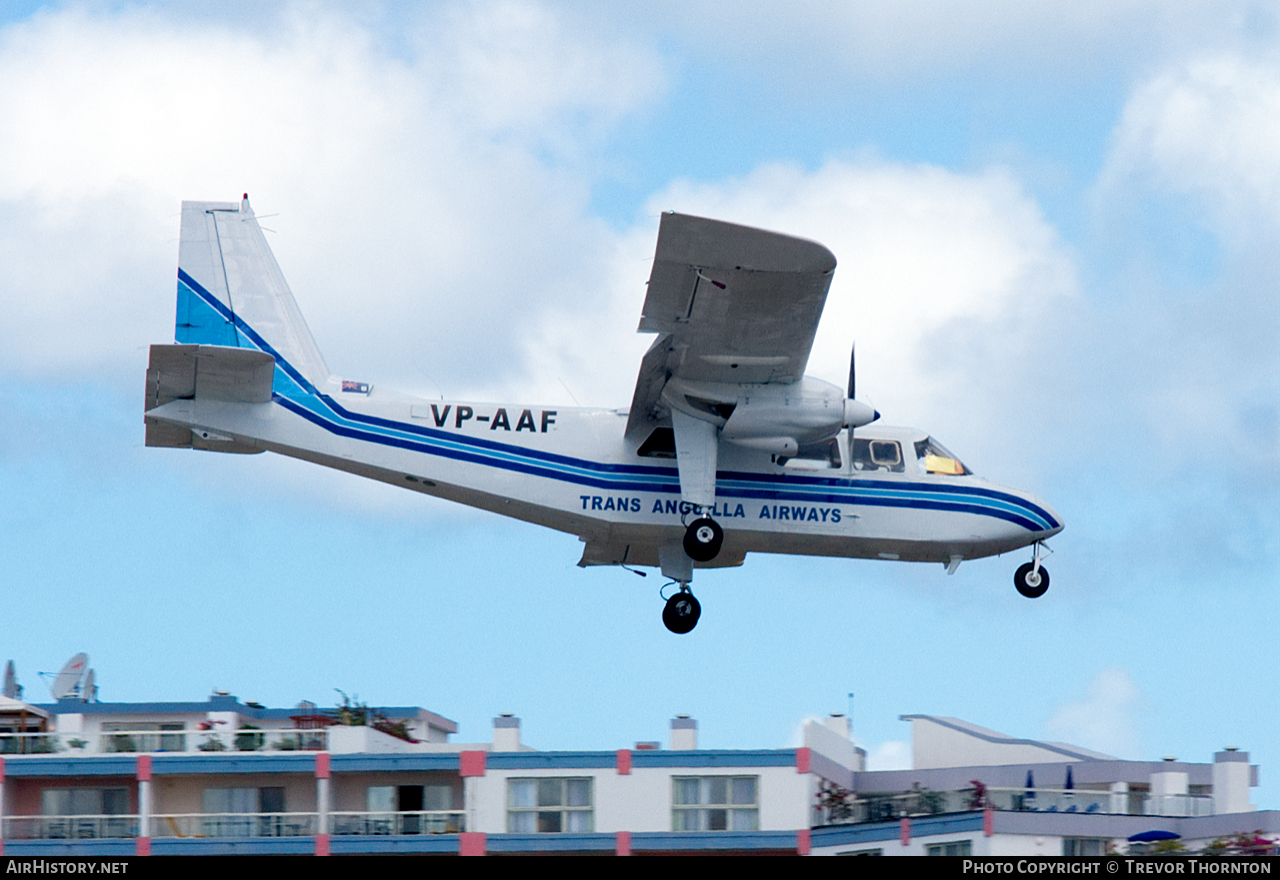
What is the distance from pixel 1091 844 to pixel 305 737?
15792 millimetres

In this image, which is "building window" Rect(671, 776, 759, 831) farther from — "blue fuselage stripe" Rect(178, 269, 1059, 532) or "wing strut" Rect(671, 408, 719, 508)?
"wing strut" Rect(671, 408, 719, 508)

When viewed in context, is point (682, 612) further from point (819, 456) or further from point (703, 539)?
point (819, 456)

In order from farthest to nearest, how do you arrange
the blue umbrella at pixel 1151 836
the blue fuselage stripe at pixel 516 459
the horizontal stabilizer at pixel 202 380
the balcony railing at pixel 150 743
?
the balcony railing at pixel 150 743
the blue umbrella at pixel 1151 836
the blue fuselage stripe at pixel 516 459
the horizontal stabilizer at pixel 202 380

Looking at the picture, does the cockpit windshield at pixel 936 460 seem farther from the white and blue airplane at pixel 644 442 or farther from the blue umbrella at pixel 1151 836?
the blue umbrella at pixel 1151 836

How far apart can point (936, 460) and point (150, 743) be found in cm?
1844

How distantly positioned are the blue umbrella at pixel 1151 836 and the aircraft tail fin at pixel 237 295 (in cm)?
1786

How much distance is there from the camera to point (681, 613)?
25.8 m

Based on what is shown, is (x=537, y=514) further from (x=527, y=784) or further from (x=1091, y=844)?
(x=1091, y=844)

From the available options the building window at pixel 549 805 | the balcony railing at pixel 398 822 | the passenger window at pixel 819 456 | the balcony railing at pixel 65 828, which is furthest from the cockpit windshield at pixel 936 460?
the balcony railing at pixel 65 828

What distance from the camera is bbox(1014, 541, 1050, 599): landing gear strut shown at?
26406 mm

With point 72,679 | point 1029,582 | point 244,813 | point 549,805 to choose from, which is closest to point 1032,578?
point 1029,582

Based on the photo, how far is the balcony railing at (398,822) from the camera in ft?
108

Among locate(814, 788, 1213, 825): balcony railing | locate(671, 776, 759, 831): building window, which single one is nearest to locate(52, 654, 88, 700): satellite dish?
locate(671, 776, 759, 831): building window

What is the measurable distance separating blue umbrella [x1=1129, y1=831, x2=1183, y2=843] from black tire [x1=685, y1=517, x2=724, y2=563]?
1296cm
